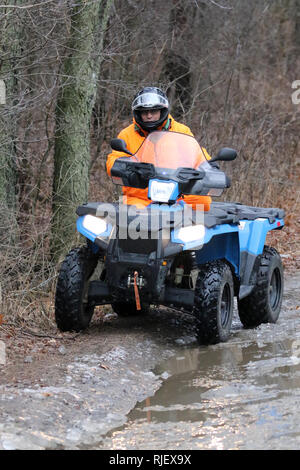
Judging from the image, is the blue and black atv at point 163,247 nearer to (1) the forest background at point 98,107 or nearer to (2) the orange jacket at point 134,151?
(2) the orange jacket at point 134,151

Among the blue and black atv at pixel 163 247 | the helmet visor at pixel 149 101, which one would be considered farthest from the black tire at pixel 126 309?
the helmet visor at pixel 149 101

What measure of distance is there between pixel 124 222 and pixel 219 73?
9.71 m

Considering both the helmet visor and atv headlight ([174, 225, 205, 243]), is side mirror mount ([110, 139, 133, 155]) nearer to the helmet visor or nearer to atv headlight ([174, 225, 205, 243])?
the helmet visor

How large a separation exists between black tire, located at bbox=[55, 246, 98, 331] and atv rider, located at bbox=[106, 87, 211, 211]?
653mm

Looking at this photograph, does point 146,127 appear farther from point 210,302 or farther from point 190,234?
point 210,302

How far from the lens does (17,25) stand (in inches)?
355

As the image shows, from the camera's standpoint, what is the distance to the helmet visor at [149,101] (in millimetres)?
7629

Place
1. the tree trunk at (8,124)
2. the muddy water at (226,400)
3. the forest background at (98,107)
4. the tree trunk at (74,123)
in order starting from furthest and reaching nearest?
the tree trunk at (74,123), the forest background at (98,107), the tree trunk at (8,124), the muddy water at (226,400)

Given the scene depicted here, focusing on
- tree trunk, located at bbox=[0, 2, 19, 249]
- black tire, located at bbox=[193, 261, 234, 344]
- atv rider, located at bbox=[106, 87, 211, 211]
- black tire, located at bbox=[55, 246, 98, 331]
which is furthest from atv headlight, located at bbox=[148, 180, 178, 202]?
tree trunk, located at bbox=[0, 2, 19, 249]

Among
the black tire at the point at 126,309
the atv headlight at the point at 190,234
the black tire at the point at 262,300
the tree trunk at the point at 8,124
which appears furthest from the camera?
the tree trunk at the point at 8,124

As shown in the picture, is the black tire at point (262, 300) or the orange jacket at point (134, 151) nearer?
the orange jacket at point (134, 151)

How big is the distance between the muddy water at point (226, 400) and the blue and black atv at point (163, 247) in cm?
38

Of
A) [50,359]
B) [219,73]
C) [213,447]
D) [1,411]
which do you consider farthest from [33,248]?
[219,73]

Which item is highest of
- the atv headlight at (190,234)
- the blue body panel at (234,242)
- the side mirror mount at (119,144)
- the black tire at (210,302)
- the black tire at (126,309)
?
the side mirror mount at (119,144)
